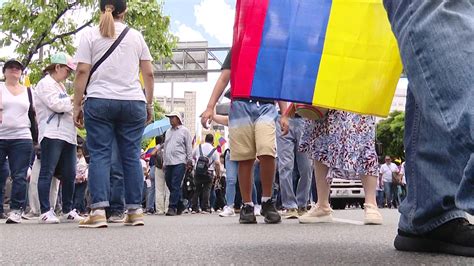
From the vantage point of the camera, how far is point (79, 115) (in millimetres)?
6352

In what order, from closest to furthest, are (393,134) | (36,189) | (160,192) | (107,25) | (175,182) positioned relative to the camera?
(107,25), (36,189), (175,182), (160,192), (393,134)

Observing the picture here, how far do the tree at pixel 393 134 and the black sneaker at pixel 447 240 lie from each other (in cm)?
5913

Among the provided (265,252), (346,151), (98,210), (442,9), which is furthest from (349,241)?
(98,210)

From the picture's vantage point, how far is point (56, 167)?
24.8ft

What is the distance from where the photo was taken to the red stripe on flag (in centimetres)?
344

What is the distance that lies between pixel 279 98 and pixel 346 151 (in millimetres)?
2496

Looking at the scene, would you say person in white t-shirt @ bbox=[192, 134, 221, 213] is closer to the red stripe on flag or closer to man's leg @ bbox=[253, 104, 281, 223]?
man's leg @ bbox=[253, 104, 281, 223]

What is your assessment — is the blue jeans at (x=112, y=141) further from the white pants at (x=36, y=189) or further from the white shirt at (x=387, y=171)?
the white shirt at (x=387, y=171)

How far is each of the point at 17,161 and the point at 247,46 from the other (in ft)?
16.4

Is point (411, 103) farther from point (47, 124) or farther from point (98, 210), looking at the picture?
point (47, 124)

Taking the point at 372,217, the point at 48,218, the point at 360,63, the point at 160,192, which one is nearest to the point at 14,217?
the point at 48,218

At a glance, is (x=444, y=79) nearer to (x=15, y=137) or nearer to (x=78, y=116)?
(x=78, y=116)

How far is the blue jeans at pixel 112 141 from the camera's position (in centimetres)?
588

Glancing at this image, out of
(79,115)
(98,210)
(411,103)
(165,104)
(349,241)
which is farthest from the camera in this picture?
(165,104)
